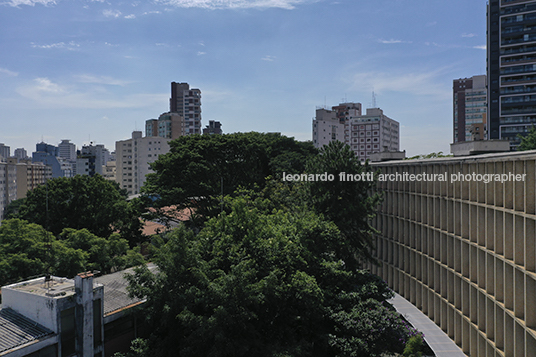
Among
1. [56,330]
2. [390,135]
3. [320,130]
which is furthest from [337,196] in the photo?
[390,135]

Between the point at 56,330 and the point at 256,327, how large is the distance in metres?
7.91

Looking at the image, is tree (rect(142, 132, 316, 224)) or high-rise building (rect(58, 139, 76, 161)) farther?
high-rise building (rect(58, 139, 76, 161))

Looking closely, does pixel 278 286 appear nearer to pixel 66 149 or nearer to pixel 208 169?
pixel 208 169

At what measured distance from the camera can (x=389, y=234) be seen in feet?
81.7

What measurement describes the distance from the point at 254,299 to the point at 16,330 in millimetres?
9020

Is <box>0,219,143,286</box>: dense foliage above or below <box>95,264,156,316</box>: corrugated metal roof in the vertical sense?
above

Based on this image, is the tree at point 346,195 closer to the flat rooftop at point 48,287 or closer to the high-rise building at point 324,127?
the flat rooftop at point 48,287

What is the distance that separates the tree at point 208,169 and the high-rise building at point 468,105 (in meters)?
88.0

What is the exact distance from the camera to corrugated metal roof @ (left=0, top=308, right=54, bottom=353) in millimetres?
13703

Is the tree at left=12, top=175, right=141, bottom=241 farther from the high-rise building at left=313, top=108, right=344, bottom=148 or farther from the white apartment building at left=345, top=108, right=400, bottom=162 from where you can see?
the white apartment building at left=345, top=108, right=400, bottom=162

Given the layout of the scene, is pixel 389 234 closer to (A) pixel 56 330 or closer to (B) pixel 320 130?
(A) pixel 56 330

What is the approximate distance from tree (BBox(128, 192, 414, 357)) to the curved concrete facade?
266 cm

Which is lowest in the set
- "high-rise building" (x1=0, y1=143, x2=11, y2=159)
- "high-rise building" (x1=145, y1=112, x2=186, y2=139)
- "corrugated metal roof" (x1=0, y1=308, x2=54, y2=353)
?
"corrugated metal roof" (x1=0, y1=308, x2=54, y2=353)

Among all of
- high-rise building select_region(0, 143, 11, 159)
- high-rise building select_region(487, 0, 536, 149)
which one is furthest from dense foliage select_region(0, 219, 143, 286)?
high-rise building select_region(0, 143, 11, 159)
